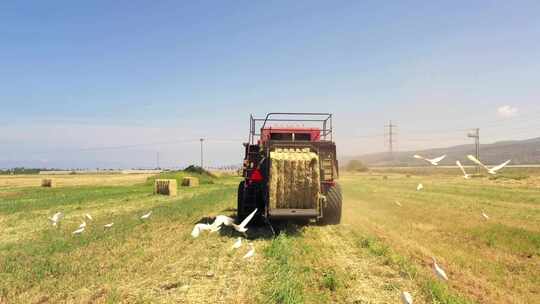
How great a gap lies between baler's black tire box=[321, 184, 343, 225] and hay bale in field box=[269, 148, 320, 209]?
1411 millimetres

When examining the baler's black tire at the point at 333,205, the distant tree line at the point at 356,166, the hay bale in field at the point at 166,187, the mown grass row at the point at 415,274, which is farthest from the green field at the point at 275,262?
the distant tree line at the point at 356,166

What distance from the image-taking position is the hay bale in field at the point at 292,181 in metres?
10.8

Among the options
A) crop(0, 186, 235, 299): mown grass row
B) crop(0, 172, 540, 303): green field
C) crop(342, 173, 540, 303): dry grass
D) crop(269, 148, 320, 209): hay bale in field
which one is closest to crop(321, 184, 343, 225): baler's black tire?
crop(0, 172, 540, 303): green field

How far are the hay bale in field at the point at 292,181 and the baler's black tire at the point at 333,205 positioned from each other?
1.41m

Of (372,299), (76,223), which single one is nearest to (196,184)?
(76,223)

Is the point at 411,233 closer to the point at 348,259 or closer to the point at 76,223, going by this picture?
the point at 348,259

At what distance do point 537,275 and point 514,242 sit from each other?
2.85 m

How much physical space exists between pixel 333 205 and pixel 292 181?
6.94 feet

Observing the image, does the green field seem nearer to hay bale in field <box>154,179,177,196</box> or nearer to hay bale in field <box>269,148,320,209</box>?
hay bale in field <box>269,148,320,209</box>

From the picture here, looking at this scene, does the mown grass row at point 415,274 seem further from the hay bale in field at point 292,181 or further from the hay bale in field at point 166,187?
the hay bale in field at point 166,187

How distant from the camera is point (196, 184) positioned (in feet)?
131

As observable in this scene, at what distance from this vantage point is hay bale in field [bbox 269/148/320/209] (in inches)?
424

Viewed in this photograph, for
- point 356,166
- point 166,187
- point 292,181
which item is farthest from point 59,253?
point 356,166

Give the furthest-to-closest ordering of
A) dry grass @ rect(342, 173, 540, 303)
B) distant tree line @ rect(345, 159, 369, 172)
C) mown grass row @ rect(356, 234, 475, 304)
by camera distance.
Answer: distant tree line @ rect(345, 159, 369, 172) → dry grass @ rect(342, 173, 540, 303) → mown grass row @ rect(356, 234, 475, 304)
